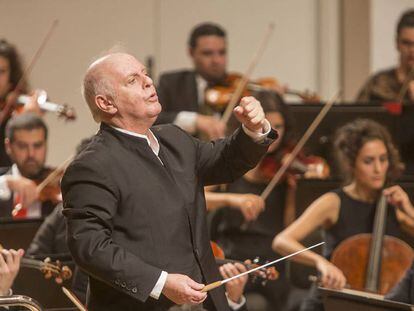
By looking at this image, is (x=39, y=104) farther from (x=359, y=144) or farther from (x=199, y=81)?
(x=359, y=144)

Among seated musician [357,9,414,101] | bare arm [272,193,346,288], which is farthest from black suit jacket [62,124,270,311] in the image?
seated musician [357,9,414,101]

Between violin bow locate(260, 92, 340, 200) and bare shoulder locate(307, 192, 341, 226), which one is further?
violin bow locate(260, 92, 340, 200)

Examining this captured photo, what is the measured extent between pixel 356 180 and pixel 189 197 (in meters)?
1.61

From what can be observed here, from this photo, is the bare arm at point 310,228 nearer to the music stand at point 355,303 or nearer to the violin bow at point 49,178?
the music stand at point 355,303

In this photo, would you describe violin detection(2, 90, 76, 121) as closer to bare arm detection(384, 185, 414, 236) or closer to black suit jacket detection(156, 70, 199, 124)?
black suit jacket detection(156, 70, 199, 124)

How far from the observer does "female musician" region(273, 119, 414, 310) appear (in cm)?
357

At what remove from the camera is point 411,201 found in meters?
3.53

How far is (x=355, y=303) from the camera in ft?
7.87

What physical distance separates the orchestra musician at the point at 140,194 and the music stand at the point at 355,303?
319mm

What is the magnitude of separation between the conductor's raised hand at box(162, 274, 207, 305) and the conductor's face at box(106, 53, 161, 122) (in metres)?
0.40

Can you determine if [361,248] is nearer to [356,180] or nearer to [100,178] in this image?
[356,180]

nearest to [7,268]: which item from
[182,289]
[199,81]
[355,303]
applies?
[182,289]

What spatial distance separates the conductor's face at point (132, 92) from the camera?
224 cm

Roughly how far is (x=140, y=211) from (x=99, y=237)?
0.14m
